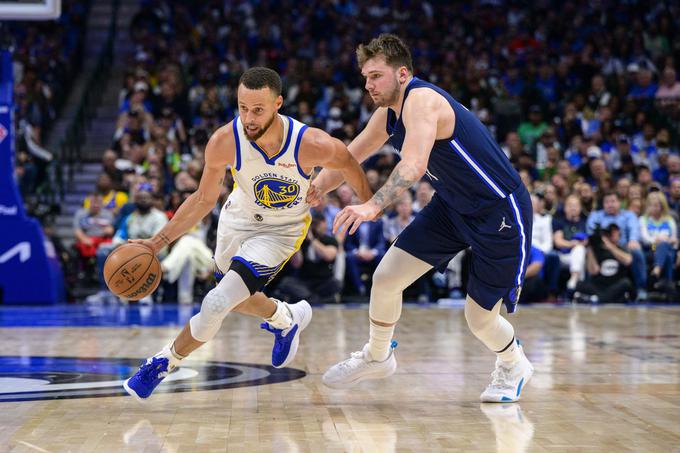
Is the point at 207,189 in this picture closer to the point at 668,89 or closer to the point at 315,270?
the point at 315,270

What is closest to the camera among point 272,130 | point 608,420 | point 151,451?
point 151,451

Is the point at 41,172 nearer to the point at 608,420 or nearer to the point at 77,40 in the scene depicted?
the point at 77,40

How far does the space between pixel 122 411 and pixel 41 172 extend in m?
10.6

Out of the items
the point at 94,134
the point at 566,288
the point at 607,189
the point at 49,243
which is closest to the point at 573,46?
the point at 607,189

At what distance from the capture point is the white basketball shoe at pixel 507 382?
4.98 metres

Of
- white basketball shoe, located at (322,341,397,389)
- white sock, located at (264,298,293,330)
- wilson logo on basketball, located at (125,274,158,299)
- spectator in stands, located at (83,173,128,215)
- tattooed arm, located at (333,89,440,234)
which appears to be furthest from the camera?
spectator in stands, located at (83,173,128,215)

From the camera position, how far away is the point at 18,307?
10.9 metres

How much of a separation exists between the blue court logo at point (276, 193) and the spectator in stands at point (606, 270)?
736 cm

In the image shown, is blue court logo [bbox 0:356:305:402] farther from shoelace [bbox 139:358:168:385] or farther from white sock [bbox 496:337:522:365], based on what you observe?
white sock [bbox 496:337:522:365]

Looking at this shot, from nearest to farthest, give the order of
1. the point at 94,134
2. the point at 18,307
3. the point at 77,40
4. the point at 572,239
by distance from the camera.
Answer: the point at 18,307, the point at 572,239, the point at 94,134, the point at 77,40

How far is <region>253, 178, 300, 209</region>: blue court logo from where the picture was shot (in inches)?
199

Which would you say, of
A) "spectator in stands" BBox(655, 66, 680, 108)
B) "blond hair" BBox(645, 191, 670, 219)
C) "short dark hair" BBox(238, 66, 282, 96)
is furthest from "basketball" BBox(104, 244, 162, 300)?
"spectator in stands" BBox(655, 66, 680, 108)

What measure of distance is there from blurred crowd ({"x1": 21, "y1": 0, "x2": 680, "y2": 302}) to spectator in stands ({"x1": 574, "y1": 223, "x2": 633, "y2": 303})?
0.02 m

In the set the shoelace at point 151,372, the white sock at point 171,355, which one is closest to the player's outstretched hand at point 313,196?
the white sock at point 171,355
